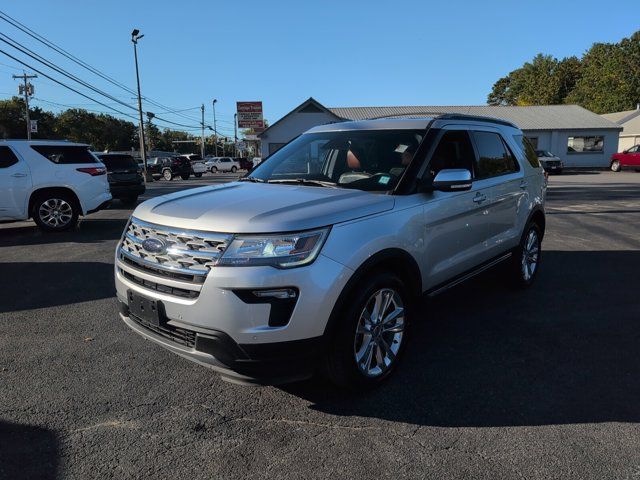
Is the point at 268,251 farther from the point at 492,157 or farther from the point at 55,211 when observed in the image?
the point at 55,211

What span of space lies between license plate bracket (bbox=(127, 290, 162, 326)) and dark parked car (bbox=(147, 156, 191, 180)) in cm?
3321

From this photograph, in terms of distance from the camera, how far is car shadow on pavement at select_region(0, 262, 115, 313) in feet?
17.5

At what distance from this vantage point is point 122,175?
1457 cm

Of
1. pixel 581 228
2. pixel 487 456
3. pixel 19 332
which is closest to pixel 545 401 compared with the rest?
pixel 487 456

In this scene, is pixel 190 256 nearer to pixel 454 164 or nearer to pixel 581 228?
pixel 454 164

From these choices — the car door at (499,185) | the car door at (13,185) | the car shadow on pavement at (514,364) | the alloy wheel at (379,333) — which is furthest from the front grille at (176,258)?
the car door at (13,185)

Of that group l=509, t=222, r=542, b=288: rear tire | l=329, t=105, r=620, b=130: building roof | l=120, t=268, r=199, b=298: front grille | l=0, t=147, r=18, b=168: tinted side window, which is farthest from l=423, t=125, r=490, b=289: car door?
l=329, t=105, r=620, b=130: building roof

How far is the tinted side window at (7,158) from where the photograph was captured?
9157 millimetres

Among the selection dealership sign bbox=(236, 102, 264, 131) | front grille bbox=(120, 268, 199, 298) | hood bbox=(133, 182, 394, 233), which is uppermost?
→ dealership sign bbox=(236, 102, 264, 131)

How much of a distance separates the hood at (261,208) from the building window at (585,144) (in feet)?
136

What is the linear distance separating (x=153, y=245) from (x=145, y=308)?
1.29 ft

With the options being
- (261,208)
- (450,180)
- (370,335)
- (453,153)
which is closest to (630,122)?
(453,153)

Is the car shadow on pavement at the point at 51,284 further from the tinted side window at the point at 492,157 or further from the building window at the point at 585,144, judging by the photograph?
the building window at the point at 585,144

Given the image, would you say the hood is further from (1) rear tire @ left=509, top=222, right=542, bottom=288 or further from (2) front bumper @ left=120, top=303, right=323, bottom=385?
(1) rear tire @ left=509, top=222, right=542, bottom=288
